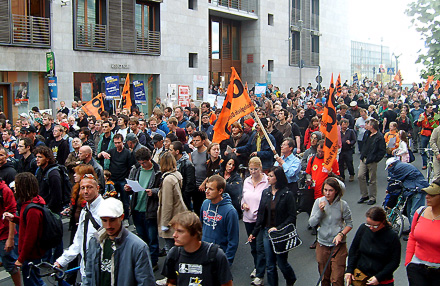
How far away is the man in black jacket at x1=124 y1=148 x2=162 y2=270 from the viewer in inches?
286

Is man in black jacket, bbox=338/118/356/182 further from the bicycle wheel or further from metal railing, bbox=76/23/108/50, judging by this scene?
metal railing, bbox=76/23/108/50

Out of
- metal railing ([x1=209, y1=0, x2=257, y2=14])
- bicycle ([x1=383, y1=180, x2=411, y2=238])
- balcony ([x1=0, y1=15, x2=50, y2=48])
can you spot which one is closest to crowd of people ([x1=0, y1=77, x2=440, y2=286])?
bicycle ([x1=383, y1=180, x2=411, y2=238])

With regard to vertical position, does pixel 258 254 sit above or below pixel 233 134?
below

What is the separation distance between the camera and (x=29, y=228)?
5711 mm

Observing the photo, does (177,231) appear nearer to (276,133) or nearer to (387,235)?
(387,235)

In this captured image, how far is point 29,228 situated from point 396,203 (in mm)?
6325

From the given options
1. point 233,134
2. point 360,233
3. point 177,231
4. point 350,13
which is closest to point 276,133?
point 233,134

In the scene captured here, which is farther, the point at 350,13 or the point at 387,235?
the point at 350,13

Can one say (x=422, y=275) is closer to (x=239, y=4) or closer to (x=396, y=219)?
(x=396, y=219)

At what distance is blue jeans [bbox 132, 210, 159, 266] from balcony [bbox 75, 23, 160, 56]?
17.8m

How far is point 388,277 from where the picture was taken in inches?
201

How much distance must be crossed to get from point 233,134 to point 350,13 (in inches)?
1832

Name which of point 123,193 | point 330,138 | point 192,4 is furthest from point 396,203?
point 192,4

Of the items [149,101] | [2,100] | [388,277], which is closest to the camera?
[388,277]
